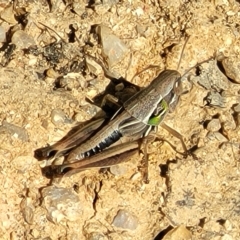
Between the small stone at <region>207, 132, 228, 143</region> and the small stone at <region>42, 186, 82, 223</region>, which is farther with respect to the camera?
the small stone at <region>207, 132, 228, 143</region>

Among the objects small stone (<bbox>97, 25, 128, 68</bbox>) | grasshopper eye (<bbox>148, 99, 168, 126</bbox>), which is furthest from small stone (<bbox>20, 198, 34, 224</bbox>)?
small stone (<bbox>97, 25, 128, 68</bbox>)

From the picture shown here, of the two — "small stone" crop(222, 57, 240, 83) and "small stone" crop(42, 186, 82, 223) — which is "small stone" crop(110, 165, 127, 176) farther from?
"small stone" crop(222, 57, 240, 83)

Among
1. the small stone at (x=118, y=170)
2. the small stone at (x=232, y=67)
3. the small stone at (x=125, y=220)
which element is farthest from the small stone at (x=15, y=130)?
the small stone at (x=232, y=67)

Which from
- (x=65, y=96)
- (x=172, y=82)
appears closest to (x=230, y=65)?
(x=172, y=82)

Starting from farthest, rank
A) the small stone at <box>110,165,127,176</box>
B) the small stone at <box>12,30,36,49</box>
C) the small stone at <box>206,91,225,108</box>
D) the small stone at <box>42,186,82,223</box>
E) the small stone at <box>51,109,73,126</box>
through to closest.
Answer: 1. the small stone at <box>12,30,36,49</box>
2. the small stone at <box>206,91,225,108</box>
3. the small stone at <box>51,109,73,126</box>
4. the small stone at <box>110,165,127,176</box>
5. the small stone at <box>42,186,82,223</box>

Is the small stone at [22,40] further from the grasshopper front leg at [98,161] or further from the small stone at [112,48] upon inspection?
the grasshopper front leg at [98,161]

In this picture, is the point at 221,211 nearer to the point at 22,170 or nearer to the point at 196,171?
the point at 196,171

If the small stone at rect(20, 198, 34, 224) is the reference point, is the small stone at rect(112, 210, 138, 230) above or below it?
below
